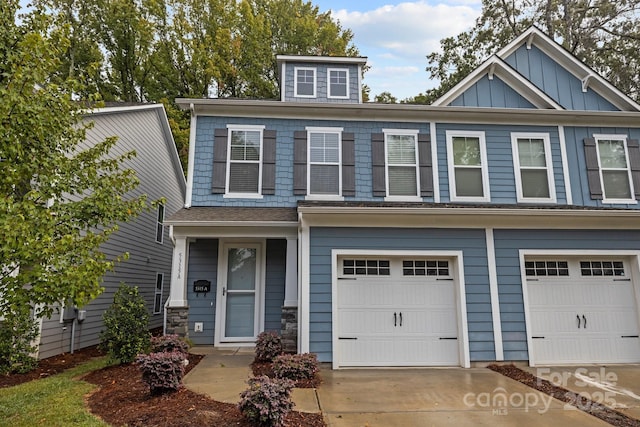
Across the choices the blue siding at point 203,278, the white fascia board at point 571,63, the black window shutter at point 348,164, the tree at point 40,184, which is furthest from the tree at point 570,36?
the tree at point 40,184

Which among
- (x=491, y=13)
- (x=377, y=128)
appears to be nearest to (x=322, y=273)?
(x=377, y=128)

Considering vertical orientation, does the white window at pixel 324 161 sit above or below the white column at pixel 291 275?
above

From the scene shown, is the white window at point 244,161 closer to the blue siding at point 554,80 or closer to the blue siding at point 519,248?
the blue siding at point 519,248

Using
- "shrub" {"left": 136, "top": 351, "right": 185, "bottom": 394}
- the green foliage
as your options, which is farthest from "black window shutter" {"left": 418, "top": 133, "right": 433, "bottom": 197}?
the green foliage

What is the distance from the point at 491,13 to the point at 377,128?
1464 cm

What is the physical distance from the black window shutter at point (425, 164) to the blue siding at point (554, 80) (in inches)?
132

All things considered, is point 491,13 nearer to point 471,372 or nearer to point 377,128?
point 377,128

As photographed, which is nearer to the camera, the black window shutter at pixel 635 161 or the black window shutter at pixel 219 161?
the black window shutter at pixel 219 161

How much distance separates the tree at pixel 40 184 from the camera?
3.89 metres

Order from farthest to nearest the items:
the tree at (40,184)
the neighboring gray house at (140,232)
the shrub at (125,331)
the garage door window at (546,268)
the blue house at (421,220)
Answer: the neighboring gray house at (140,232) < the garage door window at (546,268) < the blue house at (421,220) < the shrub at (125,331) < the tree at (40,184)

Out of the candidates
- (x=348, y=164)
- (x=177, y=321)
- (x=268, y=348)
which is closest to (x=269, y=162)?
(x=348, y=164)

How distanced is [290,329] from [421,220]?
3.13 meters

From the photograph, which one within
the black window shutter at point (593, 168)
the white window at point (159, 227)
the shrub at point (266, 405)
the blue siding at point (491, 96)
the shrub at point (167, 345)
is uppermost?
the blue siding at point (491, 96)

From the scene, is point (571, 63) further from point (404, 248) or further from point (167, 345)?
point (167, 345)
